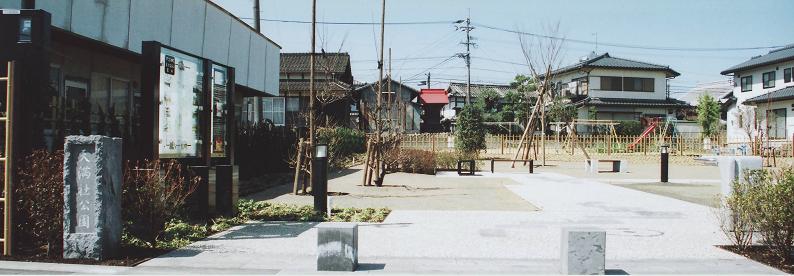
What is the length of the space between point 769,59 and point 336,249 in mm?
42314

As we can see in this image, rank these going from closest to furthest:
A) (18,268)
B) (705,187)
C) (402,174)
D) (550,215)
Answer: (18,268) < (550,215) < (705,187) < (402,174)

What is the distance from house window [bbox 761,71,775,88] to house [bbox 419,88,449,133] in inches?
983

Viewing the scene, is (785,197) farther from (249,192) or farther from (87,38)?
(249,192)

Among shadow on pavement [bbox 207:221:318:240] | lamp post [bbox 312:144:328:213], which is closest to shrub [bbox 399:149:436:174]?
lamp post [bbox 312:144:328:213]

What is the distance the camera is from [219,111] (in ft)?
31.4

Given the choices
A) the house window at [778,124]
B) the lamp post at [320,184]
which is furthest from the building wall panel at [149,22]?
the house window at [778,124]

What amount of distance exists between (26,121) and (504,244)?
5575 mm

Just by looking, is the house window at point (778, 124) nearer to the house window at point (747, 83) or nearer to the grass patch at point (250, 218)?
the house window at point (747, 83)

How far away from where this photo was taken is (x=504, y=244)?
22.9ft

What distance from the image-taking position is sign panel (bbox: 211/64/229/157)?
9.42m

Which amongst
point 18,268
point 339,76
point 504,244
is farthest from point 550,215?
point 339,76

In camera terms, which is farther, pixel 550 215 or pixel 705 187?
pixel 705 187

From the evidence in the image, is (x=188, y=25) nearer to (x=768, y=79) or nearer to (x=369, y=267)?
(x=369, y=267)

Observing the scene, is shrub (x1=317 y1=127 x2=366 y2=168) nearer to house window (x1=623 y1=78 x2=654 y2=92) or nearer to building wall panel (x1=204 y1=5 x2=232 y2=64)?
building wall panel (x1=204 y1=5 x2=232 y2=64)
